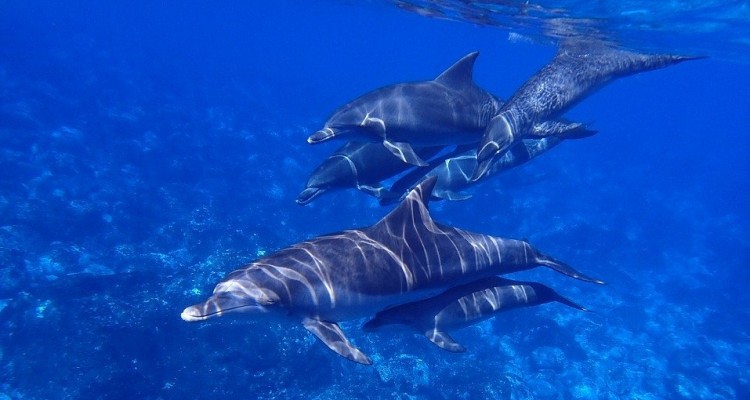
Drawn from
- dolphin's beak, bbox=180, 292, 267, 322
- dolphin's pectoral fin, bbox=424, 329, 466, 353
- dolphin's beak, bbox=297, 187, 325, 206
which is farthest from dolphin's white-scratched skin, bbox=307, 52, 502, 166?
dolphin's beak, bbox=180, 292, 267, 322

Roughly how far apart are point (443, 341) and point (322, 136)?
376 centimetres

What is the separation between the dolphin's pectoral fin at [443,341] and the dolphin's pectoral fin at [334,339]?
1.80m

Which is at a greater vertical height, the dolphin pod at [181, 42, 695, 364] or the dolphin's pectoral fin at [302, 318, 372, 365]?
the dolphin pod at [181, 42, 695, 364]

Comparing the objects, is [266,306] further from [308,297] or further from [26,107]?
[26,107]

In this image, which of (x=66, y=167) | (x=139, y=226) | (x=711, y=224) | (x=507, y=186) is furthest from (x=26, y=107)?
(x=711, y=224)

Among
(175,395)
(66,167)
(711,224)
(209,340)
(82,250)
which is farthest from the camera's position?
(711,224)

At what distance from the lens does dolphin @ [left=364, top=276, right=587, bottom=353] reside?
278 inches

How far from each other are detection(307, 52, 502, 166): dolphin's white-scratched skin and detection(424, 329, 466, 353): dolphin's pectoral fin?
110 inches

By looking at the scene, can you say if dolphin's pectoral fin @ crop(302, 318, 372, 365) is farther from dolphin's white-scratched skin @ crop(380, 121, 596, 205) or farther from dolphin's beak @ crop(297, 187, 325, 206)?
dolphin's white-scratched skin @ crop(380, 121, 596, 205)

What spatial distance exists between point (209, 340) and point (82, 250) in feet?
23.6

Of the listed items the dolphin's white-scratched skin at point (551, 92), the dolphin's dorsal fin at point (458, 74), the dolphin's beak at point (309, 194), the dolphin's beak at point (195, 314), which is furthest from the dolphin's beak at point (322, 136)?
the dolphin's beak at point (195, 314)

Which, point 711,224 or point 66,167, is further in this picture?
point 711,224

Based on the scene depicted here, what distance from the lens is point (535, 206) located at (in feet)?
85.4

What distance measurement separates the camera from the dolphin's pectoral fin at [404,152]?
8.05 meters
